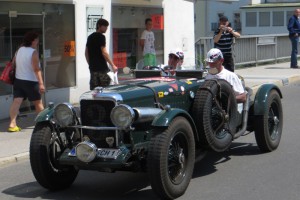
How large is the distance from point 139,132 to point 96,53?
4.37 metres

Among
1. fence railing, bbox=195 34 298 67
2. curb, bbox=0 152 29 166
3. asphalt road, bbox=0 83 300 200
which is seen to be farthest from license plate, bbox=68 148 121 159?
fence railing, bbox=195 34 298 67

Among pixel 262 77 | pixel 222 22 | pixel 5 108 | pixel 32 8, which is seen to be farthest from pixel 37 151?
pixel 262 77

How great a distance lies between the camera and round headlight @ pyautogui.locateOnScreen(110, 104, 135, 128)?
5652 mm

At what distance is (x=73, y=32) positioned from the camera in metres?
12.5

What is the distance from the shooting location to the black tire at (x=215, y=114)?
640 cm

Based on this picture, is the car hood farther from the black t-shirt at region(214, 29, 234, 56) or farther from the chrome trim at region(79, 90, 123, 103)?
the black t-shirt at region(214, 29, 234, 56)

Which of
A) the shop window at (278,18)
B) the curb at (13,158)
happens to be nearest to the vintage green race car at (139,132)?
the curb at (13,158)

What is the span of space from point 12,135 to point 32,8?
3.14 metres

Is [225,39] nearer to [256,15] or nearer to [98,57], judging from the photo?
[98,57]

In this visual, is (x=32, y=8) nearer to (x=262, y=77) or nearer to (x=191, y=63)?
(x=191, y=63)

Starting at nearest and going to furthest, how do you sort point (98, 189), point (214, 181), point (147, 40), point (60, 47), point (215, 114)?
point (98, 189), point (214, 181), point (215, 114), point (60, 47), point (147, 40)

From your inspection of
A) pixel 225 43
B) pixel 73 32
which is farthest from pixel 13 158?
pixel 225 43

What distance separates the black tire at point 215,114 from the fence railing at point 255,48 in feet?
37.4

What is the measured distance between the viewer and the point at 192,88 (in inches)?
265
